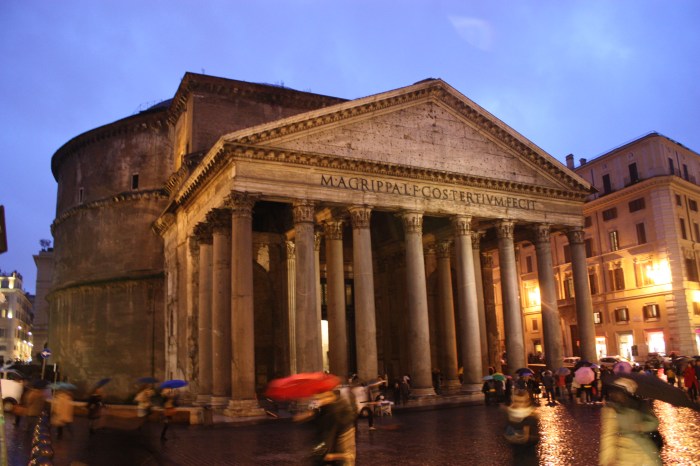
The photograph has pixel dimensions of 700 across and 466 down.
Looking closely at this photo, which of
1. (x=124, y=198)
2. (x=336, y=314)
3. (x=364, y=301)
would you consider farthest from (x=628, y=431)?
(x=124, y=198)

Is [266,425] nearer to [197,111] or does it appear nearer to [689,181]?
[197,111]

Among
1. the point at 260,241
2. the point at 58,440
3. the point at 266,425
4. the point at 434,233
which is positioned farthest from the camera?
the point at 434,233

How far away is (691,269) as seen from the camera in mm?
32938

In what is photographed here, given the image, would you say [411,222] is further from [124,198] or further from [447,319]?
[124,198]

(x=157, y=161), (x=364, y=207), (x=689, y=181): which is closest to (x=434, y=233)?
(x=364, y=207)

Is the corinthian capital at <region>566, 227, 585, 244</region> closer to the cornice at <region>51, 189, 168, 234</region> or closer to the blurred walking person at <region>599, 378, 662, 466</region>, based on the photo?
the cornice at <region>51, 189, 168, 234</region>

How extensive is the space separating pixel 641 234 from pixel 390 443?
27.1 meters

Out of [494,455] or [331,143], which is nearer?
[494,455]

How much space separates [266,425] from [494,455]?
7456 millimetres

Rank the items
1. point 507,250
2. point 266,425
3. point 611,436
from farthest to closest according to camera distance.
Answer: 1. point 507,250
2. point 266,425
3. point 611,436

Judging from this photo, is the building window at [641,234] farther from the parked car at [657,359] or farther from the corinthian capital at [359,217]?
the corinthian capital at [359,217]

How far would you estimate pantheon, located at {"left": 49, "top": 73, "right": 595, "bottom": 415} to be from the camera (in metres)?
18.5

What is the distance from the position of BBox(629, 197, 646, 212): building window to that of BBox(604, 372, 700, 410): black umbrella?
31.3 m

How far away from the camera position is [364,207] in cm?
1955
